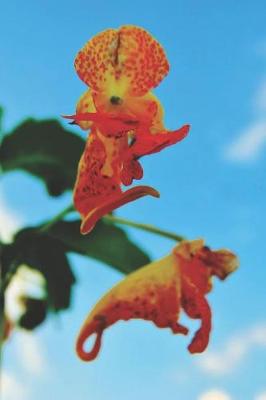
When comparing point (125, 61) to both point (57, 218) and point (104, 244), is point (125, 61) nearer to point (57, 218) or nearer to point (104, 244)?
point (57, 218)

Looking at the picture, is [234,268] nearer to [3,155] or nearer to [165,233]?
[165,233]

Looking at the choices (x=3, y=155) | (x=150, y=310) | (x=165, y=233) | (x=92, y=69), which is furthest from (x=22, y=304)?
(x=92, y=69)

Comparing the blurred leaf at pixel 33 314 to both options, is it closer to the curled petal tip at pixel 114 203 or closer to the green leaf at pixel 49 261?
the green leaf at pixel 49 261

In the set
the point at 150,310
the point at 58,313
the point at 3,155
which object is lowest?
the point at 150,310

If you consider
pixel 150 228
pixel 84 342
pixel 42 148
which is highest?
pixel 42 148

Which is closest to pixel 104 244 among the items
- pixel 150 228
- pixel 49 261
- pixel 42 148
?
pixel 49 261

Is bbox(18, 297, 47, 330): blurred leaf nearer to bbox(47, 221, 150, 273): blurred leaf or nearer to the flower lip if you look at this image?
bbox(47, 221, 150, 273): blurred leaf
